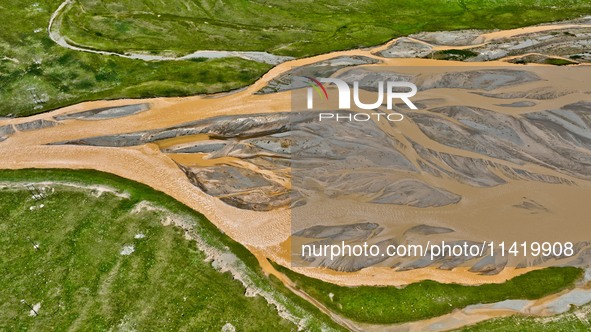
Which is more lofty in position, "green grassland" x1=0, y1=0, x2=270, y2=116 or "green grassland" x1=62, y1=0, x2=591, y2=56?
"green grassland" x1=62, y1=0, x2=591, y2=56

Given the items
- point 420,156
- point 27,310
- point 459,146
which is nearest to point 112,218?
point 27,310

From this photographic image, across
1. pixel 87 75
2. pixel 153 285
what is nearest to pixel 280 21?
pixel 87 75

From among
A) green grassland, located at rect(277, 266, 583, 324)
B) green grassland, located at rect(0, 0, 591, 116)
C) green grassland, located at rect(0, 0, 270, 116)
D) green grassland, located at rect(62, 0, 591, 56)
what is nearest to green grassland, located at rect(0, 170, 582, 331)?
green grassland, located at rect(277, 266, 583, 324)

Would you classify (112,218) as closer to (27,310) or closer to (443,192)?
(27,310)

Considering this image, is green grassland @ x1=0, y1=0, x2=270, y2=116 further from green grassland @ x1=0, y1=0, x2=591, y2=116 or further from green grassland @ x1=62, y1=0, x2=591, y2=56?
green grassland @ x1=62, y1=0, x2=591, y2=56

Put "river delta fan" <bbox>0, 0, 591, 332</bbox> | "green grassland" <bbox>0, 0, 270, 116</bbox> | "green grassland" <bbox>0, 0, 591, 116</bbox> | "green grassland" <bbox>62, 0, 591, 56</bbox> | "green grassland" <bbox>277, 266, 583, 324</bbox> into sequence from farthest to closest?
"green grassland" <bbox>62, 0, 591, 56</bbox>, "green grassland" <bbox>0, 0, 591, 116</bbox>, "green grassland" <bbox>0, 0, 270, 116</bbox>, "river delta fan" <bbox>0, 0, 591, 332</bbox>, "green grassland" <bbox>277, 266, 583, 324</bbox>

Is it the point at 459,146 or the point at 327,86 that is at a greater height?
the point at 327,86
